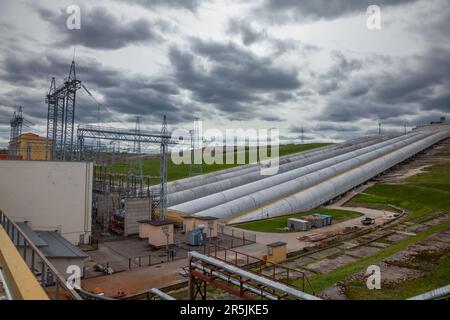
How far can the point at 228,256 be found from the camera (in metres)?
22.2

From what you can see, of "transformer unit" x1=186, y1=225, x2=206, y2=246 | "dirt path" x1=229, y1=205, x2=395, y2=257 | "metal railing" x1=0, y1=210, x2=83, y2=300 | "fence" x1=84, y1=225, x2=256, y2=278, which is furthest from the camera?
"transformer unit" x1=186, y1=225, x2=206, y2=246

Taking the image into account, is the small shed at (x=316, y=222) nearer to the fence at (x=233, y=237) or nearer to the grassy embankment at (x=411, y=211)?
the fence at (x=233, y=237)

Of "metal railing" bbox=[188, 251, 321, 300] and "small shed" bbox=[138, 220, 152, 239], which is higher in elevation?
"metal railing" bbox=[188, 251, 321, 300]

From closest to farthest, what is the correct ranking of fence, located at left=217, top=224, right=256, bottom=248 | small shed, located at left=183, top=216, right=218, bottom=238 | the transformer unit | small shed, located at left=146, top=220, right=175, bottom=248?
small shed, located at left=146, top=220, right=175, bottom=248 → the transformer unit → fence, located at left=217, top=224, right=256, bottom=248 → small shed, located at left=183, top=216, right=218, bottom=238

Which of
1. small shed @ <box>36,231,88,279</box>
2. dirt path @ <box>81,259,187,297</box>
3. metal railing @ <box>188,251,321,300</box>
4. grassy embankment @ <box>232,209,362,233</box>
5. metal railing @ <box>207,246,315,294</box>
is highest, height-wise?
metal railing @ <box>188,251,321,300</box>

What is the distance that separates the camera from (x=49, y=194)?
23375mm

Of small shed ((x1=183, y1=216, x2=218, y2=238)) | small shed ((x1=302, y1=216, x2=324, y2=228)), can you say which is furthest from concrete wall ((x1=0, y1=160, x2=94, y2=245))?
small shed ((x1=302, y1=216, x2=324, y2=228))

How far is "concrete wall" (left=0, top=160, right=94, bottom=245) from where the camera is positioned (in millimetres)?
22234

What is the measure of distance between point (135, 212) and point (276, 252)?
1323cm

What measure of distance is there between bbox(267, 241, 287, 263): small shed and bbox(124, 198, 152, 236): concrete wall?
12.5 metres

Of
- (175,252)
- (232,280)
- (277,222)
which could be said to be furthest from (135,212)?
(232,280)

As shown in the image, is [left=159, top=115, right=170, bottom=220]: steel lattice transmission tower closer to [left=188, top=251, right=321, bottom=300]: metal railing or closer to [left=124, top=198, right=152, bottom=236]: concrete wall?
[left=124, top=198, right=152, bottom=236]: concrete wall

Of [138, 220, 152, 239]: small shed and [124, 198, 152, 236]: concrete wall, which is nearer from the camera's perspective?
[138, 220, 152, 239]: small shed
